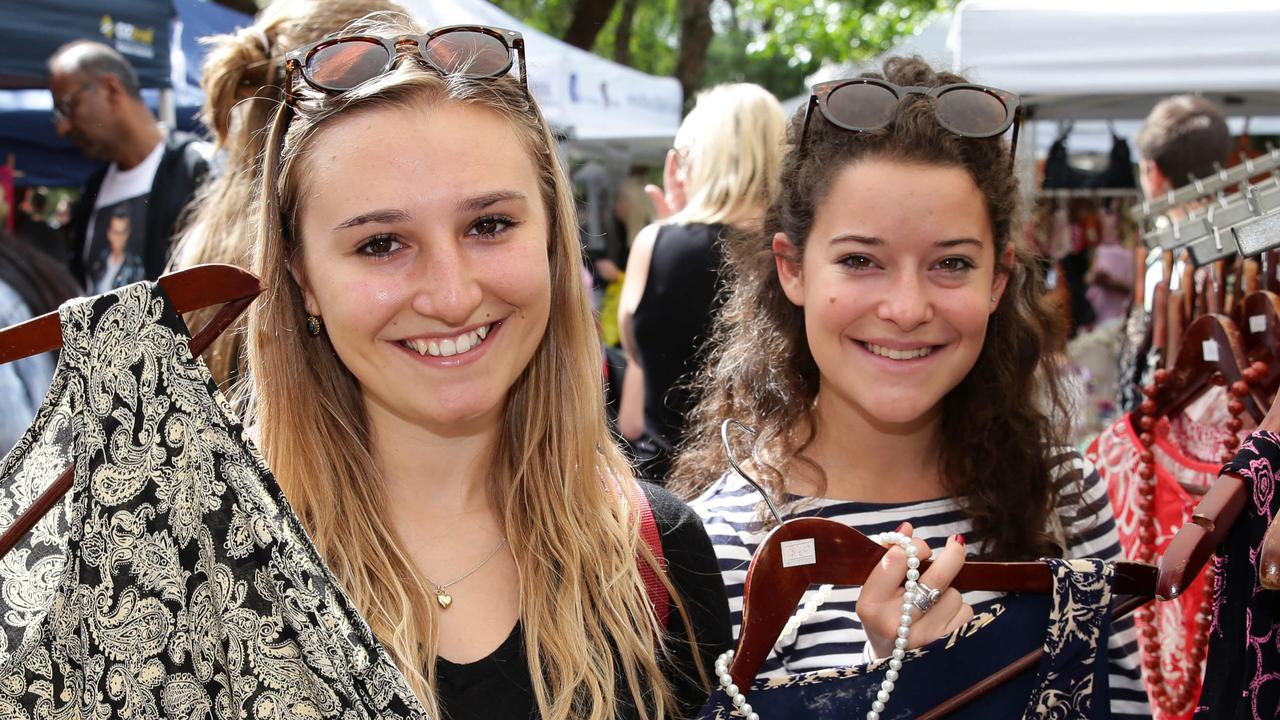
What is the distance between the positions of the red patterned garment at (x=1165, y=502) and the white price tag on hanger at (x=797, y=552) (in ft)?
3.82

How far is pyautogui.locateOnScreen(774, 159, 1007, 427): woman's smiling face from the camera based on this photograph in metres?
1.85

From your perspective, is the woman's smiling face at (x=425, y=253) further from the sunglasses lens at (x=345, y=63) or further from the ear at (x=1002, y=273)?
the ear at (x=1002, y=273)

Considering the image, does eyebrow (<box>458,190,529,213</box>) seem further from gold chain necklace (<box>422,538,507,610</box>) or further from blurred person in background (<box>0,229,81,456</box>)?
blurred person in background (<box>0,229,81,456</box>)

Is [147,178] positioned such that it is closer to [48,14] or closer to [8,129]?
[48,14]

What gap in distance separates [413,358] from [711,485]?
846 millimetres

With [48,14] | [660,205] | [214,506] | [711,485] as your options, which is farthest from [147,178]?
[214,506]

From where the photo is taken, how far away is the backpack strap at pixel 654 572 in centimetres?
167

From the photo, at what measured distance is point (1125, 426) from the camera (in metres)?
2.44

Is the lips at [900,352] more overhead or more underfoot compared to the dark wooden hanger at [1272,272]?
more underfoot

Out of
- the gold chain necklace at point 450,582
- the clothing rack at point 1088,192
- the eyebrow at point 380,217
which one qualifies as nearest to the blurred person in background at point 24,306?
the gold chain necklace at point 450,582

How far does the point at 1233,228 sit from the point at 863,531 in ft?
2.55

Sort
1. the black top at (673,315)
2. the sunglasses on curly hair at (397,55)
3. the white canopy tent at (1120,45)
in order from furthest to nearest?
the white canopy tent at (1120,45) < the black top at (673,315) < the sunglasses on curly hair at (397,55)

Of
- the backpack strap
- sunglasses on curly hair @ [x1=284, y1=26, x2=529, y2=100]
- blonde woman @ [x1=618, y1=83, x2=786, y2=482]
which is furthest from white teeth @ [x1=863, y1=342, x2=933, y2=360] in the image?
blonde woman @ [x1=618, y1=83, x2=786, y2=482]

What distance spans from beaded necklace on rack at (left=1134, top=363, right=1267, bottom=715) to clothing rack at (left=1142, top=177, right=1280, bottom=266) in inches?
9.6
